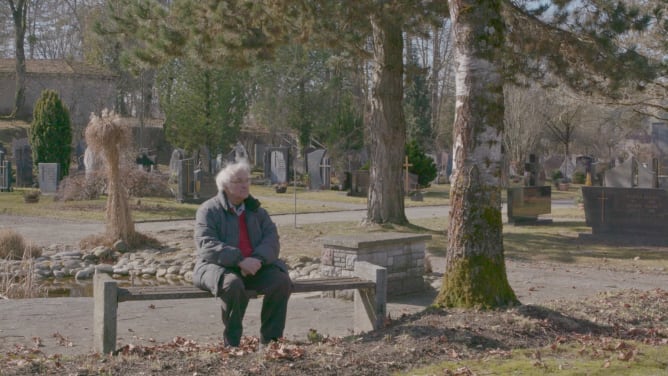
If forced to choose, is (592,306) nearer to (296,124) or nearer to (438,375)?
(438,375)

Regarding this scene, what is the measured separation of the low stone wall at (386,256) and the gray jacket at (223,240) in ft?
10.1

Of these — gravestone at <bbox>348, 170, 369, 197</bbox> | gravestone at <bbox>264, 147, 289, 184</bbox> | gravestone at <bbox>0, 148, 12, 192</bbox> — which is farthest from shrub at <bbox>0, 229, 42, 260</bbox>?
gravestone at <bbox>264, 147, 289, 184</bbox>

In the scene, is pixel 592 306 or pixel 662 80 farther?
pixel 662 80

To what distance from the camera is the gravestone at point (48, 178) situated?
Result: 1148 inches

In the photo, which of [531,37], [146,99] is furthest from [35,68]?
[531,37]

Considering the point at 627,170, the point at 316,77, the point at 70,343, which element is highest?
the point at 316,77

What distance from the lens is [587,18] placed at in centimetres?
1542

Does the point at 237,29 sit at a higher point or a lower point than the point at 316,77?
lower

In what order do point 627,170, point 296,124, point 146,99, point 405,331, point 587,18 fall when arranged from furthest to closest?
point 146,99, point 296,124, point 627,170, point 587,18, point 405,331

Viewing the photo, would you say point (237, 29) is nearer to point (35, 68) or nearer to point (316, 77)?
point (316, 77)

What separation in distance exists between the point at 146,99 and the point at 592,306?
4922 centimetres

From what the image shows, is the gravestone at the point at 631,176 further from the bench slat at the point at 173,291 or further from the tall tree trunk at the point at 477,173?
the bench slat at the point at 173,291

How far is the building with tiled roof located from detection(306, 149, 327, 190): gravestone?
61.3 feet

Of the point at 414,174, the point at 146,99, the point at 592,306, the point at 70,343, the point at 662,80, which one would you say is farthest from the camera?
the point at 146,99
